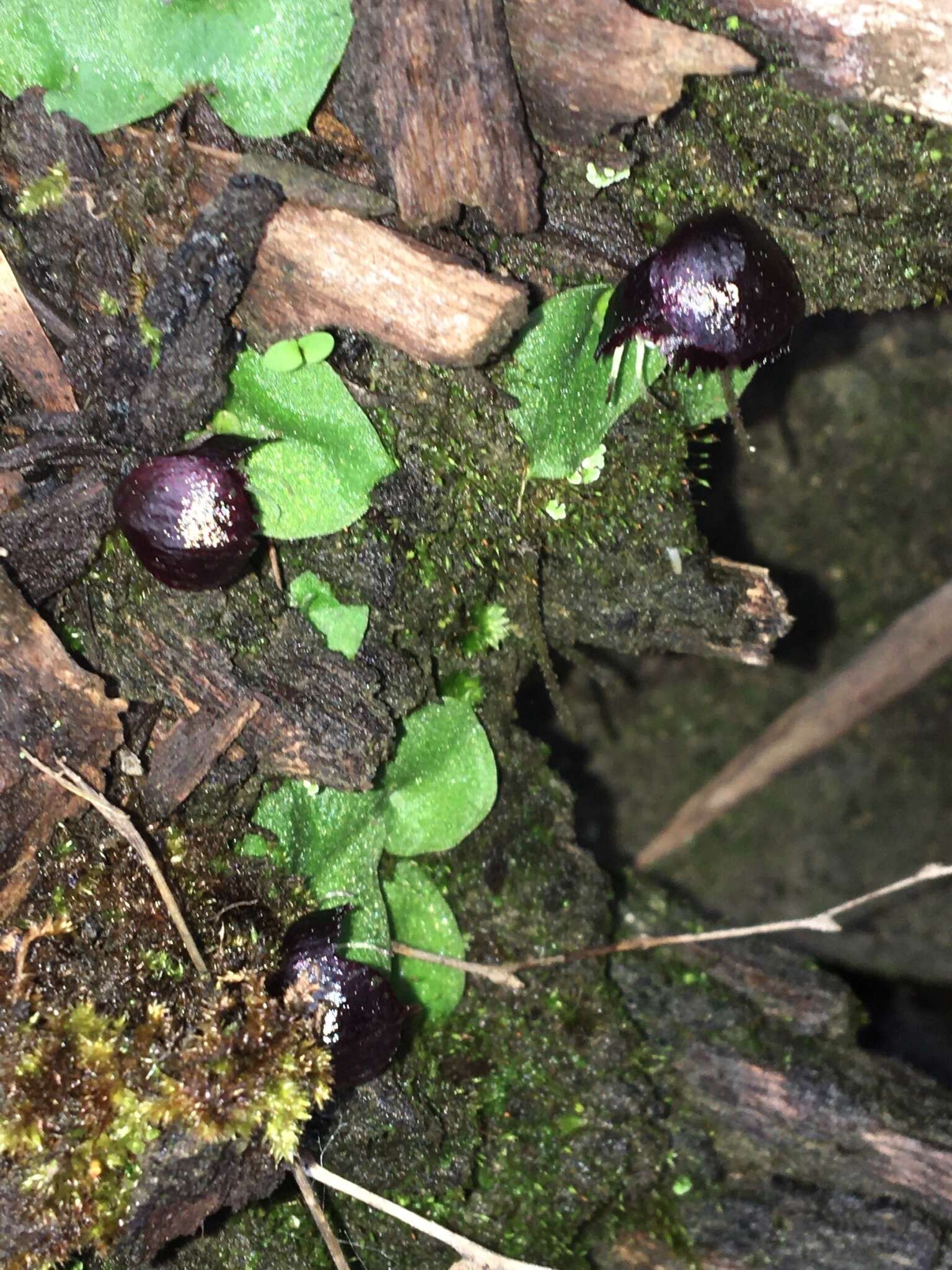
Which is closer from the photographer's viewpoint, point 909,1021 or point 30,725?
point 30,725

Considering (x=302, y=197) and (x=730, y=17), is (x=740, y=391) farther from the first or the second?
(x=302, y=197)

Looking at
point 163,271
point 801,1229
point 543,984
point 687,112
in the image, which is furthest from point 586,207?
point 801,1229

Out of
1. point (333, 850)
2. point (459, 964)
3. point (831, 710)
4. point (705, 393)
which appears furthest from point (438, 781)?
point (831, 710)

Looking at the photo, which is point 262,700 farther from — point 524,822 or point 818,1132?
point 818,1132

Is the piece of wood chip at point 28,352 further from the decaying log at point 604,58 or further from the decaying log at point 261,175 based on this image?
the decaying log at point 604,58

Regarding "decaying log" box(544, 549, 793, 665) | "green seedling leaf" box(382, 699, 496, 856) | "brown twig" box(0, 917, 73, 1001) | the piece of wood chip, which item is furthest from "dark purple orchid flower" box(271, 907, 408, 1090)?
the piece of wood chip

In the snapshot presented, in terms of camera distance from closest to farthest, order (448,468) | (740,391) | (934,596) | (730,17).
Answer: (730,17)
(448,468)
(740,391)
(934,596)
